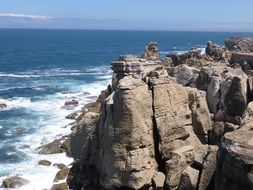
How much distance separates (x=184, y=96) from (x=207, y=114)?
2596 mm

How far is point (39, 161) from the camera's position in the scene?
146 ft

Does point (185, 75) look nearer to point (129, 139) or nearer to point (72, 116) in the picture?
point (129, 139)

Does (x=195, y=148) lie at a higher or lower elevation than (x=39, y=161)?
higher

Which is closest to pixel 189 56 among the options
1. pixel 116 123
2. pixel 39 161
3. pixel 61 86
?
pixel 61 86

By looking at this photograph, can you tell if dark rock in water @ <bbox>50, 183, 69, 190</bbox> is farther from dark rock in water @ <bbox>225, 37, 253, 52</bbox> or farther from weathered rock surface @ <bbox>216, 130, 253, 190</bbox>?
dark rock in water @ <bbox>225, 37, 253, 52</bbox>

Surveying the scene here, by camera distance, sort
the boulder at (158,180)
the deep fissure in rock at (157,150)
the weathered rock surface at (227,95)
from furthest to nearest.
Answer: the weathered rock surface at (227,95) < the deep fissure in rock at (157,150) < the boulder at (158,180)

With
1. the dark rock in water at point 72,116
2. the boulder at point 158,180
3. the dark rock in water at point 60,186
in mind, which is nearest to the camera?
the boulder at point 158,180

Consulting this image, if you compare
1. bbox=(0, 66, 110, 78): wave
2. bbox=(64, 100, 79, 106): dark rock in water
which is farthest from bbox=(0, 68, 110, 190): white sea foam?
bbox=(0, 66, 110, 78): wave

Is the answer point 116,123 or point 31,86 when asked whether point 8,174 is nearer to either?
point 116,123

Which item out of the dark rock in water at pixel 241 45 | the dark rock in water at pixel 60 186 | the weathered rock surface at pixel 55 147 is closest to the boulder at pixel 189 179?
the dark rock in water at pixel 60 186

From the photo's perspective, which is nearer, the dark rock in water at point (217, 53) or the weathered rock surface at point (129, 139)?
the weathered rock surface at point (129, 139)

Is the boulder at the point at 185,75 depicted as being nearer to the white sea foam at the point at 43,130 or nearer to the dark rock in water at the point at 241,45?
the white sea foam at the point at 43,130

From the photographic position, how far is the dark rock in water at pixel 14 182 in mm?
39031

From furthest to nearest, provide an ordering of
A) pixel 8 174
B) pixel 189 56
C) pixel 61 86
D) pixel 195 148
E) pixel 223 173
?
pixel 61 86 → pixel 189 56 → pixel 8 174 → pixel 195 148 → pixel 223 173
